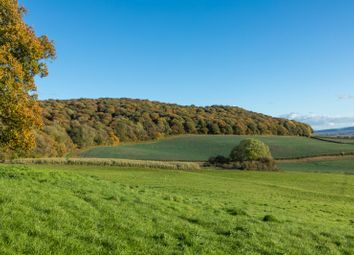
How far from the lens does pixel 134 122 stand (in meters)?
150

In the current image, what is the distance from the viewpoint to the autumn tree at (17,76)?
2753cm

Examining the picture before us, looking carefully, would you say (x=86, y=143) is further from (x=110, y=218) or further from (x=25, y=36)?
(x=110, y=218)

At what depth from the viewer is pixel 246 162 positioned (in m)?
81.0

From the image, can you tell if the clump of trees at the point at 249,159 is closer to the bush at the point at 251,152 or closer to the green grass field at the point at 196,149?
the bush at the point at 251,152

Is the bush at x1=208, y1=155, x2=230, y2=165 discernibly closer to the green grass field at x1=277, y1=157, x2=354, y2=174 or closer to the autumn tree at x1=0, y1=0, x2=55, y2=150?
the green grass field at x1=277, y1=157, x2=354, y2=174

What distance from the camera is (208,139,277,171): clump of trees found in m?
80.4

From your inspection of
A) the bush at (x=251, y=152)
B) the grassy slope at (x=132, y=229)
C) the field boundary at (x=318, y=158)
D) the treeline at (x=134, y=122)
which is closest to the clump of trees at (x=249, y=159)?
the bush at (x=251, y=152)

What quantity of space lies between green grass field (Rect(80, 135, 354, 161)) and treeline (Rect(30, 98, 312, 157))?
8770 mm

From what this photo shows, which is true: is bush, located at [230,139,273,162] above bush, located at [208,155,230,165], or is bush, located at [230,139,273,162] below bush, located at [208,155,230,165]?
above

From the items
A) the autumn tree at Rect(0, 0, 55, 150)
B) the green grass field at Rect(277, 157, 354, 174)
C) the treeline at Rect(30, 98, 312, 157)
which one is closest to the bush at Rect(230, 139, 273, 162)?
the green grass field at Rect(277, 157, 354, 174)

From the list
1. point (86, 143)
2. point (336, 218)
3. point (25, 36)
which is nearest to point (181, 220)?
point (336, 218)

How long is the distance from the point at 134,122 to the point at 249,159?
73847 mm

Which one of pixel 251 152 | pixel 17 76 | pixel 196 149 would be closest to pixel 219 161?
pixel 251 152

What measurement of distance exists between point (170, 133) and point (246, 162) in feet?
243
